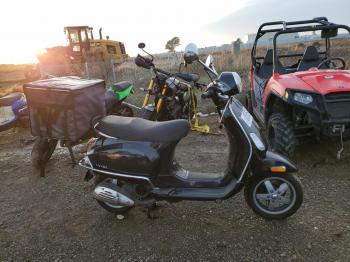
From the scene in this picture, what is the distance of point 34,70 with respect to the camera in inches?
576

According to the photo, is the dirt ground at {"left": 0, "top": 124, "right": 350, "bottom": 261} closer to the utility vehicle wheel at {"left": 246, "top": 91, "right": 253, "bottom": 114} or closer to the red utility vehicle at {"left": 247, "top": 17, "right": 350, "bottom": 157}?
the red utility vehicle at {"left": 247, "top": 17, "right": 350, "bottom": 157}

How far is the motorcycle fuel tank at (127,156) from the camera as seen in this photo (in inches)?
117

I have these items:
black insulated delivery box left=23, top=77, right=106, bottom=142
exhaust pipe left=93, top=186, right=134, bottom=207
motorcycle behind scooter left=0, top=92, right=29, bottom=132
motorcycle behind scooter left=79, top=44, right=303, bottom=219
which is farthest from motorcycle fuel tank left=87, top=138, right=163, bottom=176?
motorcycle behind scooter left=0, top=92, right=29, bottom=132

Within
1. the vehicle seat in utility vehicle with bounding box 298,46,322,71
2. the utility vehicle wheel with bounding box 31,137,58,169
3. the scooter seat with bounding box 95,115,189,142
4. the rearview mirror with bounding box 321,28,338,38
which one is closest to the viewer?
the scooter seat with bounding box 95,115,189,142

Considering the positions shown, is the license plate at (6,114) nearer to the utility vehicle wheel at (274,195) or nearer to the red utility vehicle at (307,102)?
the red utility vehicle at (307,102)

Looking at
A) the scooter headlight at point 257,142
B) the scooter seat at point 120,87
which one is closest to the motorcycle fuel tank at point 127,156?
the scooter headlight at point 257,142

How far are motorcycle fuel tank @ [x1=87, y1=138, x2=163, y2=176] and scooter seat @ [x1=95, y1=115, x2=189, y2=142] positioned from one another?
5 centimetres

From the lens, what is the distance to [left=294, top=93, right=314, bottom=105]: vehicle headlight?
3891 millimetres

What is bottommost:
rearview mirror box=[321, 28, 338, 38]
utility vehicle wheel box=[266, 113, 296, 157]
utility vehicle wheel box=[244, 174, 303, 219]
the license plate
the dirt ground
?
the dirt ground

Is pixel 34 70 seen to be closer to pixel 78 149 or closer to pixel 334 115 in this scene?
pixel 78 149

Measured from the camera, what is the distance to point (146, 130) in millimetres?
3012

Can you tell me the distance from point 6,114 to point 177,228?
16.3 ft

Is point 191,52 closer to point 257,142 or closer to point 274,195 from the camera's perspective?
point 257,142

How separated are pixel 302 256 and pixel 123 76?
42.3ft
